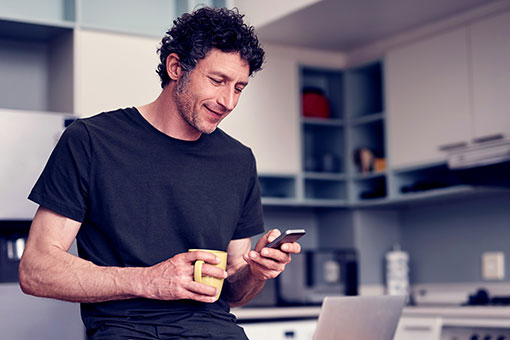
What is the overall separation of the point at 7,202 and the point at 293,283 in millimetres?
1497

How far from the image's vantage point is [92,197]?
152 centimetres

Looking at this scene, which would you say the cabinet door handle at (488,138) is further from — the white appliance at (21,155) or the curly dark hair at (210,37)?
the curly dark hair at (210,37)

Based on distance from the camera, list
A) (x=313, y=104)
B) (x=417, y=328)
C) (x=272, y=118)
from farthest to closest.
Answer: (x=313, y=104)
(x=272, y=118)
(x=417, y=328)

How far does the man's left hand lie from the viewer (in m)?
1.51

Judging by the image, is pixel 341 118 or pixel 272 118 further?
pixel 341 118

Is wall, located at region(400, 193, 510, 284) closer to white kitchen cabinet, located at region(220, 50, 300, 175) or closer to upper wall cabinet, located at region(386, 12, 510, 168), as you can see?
upper wall cabinet, located at region(386, 12, 510, 168)

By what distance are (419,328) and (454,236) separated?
82 centimetres

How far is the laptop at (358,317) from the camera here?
164 cm

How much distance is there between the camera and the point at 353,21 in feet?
12.9

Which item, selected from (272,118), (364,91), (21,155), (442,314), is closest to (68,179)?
(21,155)

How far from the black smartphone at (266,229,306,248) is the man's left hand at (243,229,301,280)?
0.05 feet

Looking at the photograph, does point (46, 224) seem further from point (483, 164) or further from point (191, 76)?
point (483, 164)

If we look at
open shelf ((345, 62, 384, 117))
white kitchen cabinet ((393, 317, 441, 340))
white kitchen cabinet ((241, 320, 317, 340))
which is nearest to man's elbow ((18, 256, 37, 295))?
white kitchen cabinet ((241, 320, 317, 340))

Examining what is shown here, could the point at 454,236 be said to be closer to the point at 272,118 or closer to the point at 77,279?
the point at 272,118
